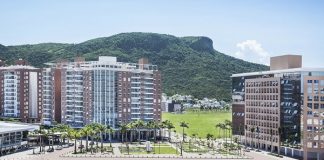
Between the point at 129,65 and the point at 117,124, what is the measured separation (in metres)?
28.4

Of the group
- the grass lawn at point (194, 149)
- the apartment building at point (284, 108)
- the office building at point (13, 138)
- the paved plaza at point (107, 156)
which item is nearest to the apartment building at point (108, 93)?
the office building at point (13, 138)

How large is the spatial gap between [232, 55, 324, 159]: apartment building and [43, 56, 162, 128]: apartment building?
3948cm

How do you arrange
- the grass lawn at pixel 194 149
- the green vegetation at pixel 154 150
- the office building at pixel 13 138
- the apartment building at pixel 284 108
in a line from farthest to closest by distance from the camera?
1. the grass lawn at pixel 194 149
2. the green vegetation at pixel 154 150
3. the office building at pixel 13 138
4. the apartment building at pixel 284 108

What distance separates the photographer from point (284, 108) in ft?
496

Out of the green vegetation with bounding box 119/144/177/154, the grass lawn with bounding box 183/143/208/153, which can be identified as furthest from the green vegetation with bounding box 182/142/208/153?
the green vegetation with bounding box 119/144/177/154

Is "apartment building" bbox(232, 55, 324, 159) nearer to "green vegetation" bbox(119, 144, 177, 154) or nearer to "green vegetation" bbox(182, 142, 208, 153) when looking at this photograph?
"green vegetation" bbox(182, 142, 208, 153)

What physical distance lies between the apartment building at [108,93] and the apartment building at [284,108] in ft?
130

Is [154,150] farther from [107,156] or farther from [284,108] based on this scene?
[284,108]

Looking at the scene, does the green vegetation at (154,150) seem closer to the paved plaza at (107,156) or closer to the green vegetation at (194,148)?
the paved plaza at (107,156)

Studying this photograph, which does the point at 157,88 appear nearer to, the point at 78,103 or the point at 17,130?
the point at 78,103

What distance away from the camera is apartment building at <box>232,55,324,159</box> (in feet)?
454

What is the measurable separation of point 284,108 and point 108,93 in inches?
2810

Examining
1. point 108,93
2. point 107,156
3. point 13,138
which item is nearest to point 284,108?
point 107,156

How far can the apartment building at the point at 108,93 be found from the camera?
185125 mm
